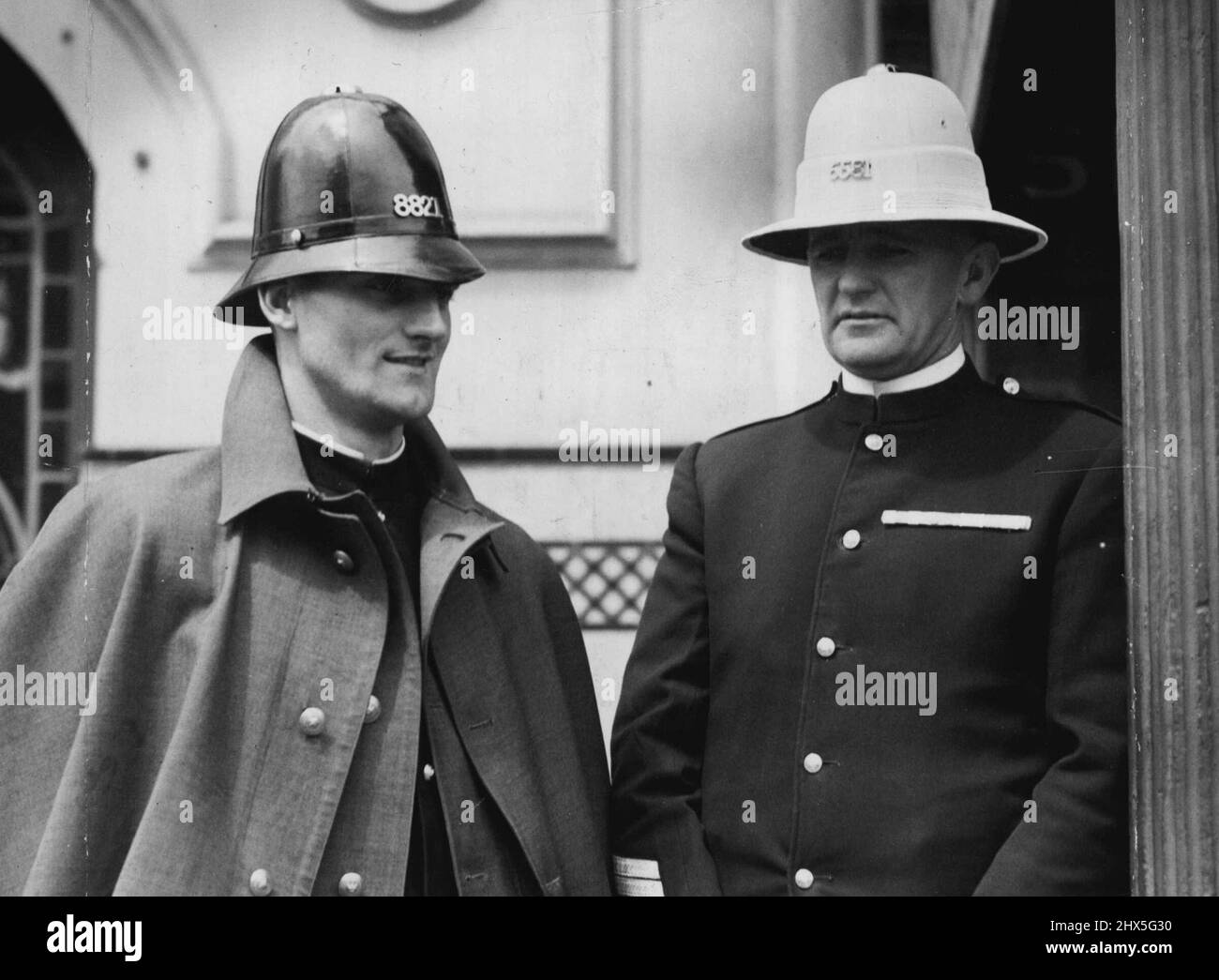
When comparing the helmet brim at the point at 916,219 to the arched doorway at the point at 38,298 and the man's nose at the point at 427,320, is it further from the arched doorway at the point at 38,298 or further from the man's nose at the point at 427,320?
the arched doorway at the point at 38,298

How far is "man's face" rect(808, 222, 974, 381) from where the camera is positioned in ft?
11.6

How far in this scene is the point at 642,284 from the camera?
3787 mm

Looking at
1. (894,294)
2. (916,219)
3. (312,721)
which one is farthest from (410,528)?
(916,219)

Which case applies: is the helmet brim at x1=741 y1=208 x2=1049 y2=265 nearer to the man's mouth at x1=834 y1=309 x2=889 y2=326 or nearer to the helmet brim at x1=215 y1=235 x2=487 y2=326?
the man's mouth at x1=834 y1=309 x2=889 y2=326

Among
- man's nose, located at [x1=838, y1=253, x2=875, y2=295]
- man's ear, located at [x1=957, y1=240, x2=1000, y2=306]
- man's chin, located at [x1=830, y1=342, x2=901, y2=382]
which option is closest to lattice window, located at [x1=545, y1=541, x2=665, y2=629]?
man's chin, located at [x1=830, y1=342, x2=901, y2=382]

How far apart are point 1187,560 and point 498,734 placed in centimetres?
135

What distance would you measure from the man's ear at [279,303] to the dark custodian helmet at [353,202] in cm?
3

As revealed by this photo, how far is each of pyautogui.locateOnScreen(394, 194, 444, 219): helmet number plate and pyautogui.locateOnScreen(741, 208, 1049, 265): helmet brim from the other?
640mm

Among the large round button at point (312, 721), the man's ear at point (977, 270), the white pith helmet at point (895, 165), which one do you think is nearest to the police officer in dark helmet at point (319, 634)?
the large round button at point (312, 721)

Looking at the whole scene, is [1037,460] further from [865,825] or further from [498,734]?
[498,734]

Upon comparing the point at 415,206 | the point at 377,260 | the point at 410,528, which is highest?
the point at 415,206

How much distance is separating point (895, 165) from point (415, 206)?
3.09 feet

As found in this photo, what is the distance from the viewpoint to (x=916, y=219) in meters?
3.52

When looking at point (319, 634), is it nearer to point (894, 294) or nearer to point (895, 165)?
point (894, 294)
